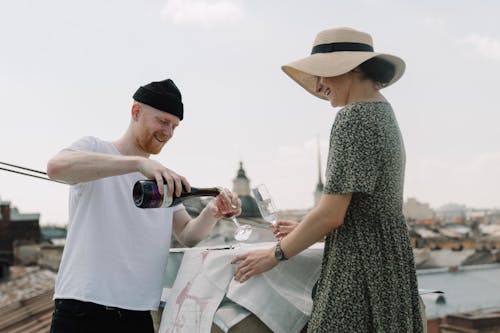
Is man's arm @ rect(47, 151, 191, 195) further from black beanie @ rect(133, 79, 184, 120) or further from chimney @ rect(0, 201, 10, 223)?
chimney @ rect(0, 201, 10, 223)

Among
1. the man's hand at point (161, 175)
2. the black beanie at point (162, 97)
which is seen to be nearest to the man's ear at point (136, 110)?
the black beanie at point (162, 97)

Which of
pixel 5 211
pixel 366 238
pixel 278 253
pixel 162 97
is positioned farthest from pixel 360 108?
pixel 5 211

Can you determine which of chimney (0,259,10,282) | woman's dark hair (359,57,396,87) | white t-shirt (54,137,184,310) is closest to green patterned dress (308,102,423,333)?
woman's dark hair (359,57,396,87)

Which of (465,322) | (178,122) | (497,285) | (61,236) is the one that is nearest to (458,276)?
(497,285)

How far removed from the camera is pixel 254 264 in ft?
6.27

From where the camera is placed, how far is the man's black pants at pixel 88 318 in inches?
80.8

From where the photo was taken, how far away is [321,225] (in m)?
1.74

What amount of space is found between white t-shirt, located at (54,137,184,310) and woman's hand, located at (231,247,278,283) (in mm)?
365

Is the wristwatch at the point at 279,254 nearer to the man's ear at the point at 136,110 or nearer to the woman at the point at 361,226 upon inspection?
the woman at the point at 361,226

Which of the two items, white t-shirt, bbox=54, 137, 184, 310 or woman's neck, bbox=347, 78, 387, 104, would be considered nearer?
woman's neck, bbox=347, 78, 387, 104

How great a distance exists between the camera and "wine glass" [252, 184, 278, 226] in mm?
2316

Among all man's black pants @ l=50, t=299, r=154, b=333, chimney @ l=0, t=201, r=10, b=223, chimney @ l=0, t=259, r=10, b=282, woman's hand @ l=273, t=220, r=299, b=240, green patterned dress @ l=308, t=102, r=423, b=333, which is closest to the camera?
green patterned dress @ l=308, t=102, r=423, b=333

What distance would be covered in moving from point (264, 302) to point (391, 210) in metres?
0.49

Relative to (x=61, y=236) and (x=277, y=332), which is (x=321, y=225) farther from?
(x=61, y=236)
